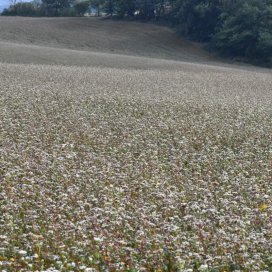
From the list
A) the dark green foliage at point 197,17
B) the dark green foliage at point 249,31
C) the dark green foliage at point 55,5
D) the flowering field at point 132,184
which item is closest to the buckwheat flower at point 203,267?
the flowering field at point 132,184

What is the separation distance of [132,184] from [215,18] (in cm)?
5320

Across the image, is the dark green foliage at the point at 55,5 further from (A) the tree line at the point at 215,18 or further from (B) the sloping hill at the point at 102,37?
(B) the sloping hill at the point at 102,37

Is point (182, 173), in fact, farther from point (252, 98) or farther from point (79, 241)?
point (252, 98)

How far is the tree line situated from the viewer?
5534 cm

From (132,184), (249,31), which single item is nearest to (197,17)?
(249,31)

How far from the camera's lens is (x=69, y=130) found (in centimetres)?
1441

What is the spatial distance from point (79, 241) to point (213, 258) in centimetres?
145

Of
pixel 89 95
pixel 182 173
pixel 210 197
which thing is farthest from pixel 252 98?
pixel 210 197

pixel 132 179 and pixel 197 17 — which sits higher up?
pixel 197 17

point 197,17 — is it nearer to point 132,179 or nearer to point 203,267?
point 132,179

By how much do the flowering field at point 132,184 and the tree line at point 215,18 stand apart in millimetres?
35927

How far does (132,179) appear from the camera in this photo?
10.0 meters

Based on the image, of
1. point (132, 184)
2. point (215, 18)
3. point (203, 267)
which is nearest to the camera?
point (203, 267)

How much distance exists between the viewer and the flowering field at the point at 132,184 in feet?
21.2
